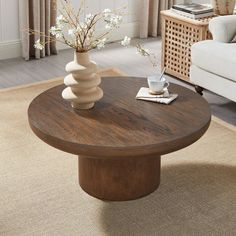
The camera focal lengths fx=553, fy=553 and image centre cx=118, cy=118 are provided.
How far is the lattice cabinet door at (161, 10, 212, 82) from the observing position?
4.21m

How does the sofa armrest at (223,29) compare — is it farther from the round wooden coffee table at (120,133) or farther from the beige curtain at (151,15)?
the beige curtain at (151,15)

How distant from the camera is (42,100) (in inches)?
113

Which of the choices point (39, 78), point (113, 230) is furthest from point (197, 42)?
point (113, 230)

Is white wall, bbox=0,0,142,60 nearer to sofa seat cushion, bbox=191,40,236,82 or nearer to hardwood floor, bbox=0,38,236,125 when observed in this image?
hardwood floor, bbox=0,38,236,125

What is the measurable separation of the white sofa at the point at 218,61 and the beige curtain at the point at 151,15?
5.85 ft

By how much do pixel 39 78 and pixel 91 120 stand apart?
2.01m

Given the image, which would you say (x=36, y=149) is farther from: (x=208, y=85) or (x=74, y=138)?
(x=208, y=85)

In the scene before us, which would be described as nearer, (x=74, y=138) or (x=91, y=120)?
(x=74, y=138)

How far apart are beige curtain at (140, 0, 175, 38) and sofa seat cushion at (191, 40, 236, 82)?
1.86 metres

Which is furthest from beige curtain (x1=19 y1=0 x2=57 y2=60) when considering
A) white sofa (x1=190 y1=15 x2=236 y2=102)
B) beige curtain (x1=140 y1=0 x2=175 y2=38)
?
white sofa (x1=190 y1=15 x2=236 y2=102)

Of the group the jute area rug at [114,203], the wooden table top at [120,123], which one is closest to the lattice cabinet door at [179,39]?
the jute area rug at [114,203]

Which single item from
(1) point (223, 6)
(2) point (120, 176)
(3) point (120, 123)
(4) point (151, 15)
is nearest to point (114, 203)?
(2) point (120, 176)

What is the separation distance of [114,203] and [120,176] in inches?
6.2

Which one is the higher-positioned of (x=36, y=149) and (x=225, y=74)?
(x=225, y=74)
